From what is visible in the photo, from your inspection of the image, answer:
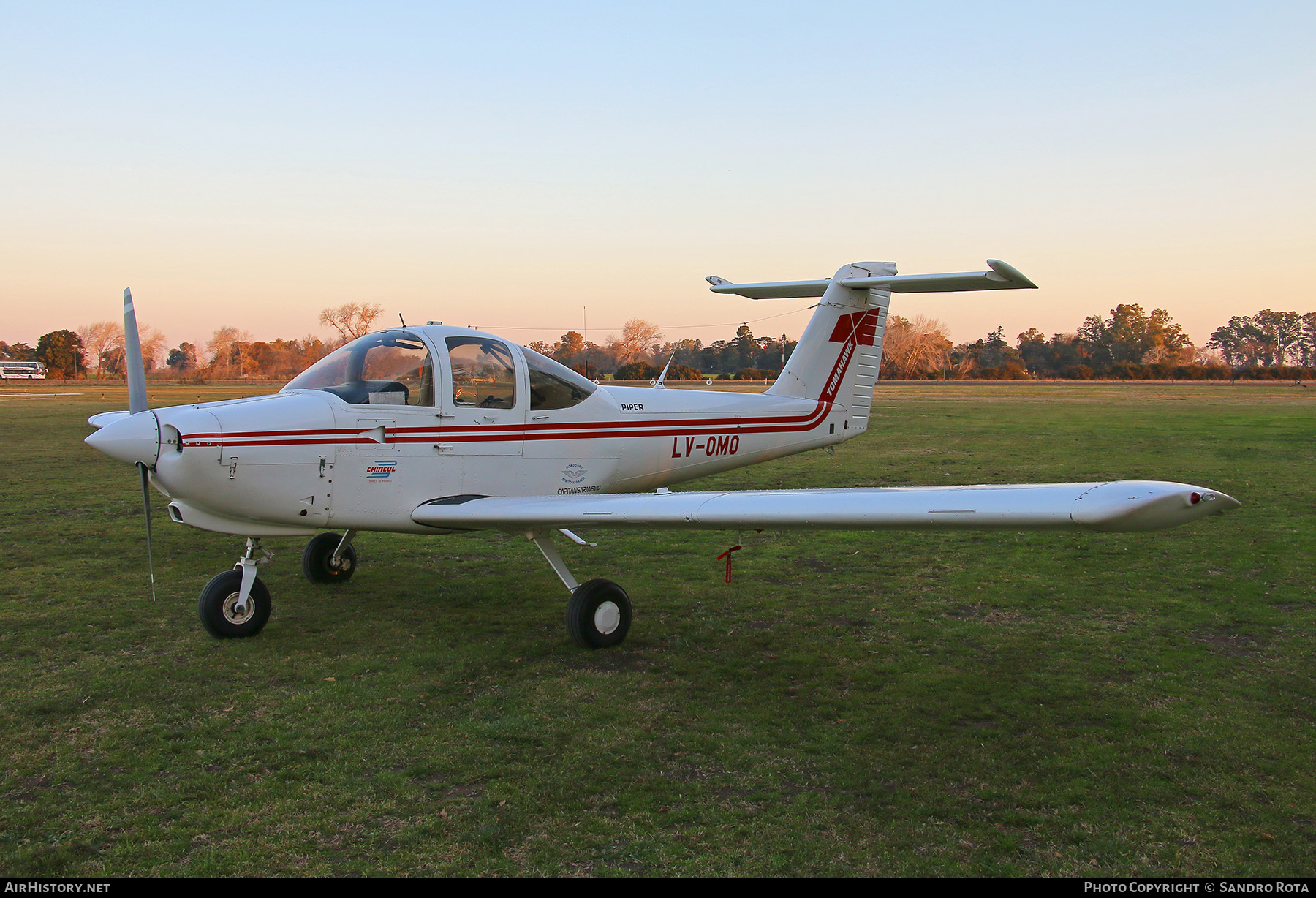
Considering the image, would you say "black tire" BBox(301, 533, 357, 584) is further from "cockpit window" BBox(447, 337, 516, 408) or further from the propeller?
"cockpit window" BBox(447, 337, 516, 408)

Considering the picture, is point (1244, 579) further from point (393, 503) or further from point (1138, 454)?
point (1138, 454)

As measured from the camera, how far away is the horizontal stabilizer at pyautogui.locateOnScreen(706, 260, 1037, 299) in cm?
629

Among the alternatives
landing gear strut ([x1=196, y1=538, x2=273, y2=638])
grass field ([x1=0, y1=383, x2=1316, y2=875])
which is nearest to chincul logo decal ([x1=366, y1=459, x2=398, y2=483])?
landing gear strut ([x1=196, y1=538, x2=273, y2=638])

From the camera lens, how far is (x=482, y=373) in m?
6.41

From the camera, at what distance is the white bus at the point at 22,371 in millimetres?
96875

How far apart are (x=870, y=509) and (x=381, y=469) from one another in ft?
11.4

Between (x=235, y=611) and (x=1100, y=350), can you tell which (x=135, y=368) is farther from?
(x=1100, y=350)

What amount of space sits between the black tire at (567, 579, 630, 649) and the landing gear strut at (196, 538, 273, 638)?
2.22 meters

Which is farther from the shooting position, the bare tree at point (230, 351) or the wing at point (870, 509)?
the bare tree at point (230, 351)

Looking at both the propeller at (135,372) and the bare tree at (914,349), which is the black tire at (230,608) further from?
the bare tree at (914,349)

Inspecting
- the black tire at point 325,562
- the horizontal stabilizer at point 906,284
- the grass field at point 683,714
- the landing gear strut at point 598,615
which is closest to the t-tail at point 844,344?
the horizontal stabilizer at point 906,284

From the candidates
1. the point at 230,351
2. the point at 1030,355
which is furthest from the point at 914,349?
the point at 230,351

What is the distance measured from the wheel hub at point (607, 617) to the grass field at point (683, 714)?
0.24m

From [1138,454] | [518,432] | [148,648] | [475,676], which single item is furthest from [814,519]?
Result: [1138,454]
